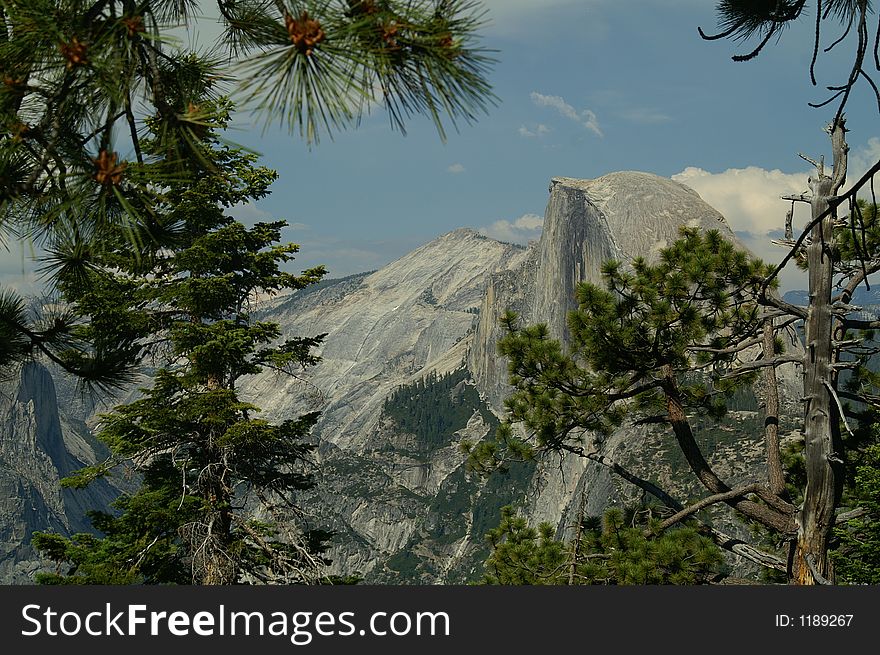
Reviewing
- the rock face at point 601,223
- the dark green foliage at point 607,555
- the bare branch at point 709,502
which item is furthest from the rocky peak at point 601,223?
the bare branch at point 709,502

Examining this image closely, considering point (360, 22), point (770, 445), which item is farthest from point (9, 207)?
point (770, 445)

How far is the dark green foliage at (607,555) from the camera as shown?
874 centimetres

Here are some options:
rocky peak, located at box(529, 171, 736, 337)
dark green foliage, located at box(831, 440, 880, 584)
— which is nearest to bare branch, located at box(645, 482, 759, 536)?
dark green foliage, located at box(831, 440, 880, 584)

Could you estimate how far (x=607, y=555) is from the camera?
927 cm

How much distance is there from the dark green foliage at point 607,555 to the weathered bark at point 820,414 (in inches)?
42.3

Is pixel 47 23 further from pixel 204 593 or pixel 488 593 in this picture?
pixel 488 593

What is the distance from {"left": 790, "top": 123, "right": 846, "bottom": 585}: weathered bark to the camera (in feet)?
27.1

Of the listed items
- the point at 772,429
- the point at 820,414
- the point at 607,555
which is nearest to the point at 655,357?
the point at 772,429

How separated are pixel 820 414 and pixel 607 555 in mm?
2797

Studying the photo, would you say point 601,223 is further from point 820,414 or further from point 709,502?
point 820,414

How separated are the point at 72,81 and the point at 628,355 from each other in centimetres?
731

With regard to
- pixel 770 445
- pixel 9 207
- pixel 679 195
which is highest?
pixel 679 195

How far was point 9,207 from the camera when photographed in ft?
15.2

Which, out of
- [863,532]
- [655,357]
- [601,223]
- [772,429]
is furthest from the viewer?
[601,223]
